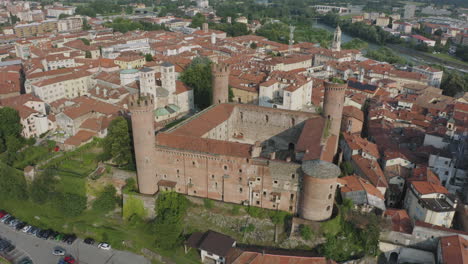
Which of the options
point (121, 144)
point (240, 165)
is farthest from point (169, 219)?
point (121, 144)

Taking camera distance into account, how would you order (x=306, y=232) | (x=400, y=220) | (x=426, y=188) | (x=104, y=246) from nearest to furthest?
(x=306, y=232)
(x=104, y=246)
(x=400, y=220)
(x=426, y=188)

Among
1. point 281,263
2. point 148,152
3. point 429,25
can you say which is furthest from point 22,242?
point 429,25

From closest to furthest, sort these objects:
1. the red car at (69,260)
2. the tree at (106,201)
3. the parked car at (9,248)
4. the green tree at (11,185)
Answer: the red car at (69,260) → the parked car at (9,248) → the tree at (106,201) → the green tree at (11,185)

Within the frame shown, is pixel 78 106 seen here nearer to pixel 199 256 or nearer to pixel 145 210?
pixel 145 210

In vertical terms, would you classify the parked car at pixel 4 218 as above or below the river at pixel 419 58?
below

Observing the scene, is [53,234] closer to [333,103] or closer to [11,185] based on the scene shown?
→ [11,185]

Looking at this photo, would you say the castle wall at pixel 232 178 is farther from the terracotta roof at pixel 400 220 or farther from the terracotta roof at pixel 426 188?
the terracotta roof at pixel 426 188

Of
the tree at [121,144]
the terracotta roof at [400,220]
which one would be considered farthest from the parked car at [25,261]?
the terracotta roof at [400,220]
